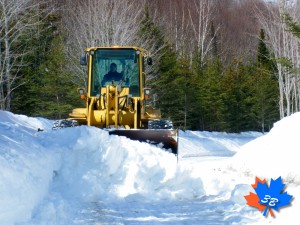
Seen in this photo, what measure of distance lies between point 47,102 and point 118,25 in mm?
7177

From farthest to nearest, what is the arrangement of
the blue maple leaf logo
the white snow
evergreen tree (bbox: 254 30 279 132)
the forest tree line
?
evergreen tree (bbox: 254 30 279 132) < the forest tree line < the white snow < the blue maple leaf logo

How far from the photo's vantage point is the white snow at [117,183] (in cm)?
574

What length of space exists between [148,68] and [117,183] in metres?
19.8

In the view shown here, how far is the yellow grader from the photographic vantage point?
10812 mm

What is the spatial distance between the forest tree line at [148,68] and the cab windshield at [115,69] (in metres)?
10.8

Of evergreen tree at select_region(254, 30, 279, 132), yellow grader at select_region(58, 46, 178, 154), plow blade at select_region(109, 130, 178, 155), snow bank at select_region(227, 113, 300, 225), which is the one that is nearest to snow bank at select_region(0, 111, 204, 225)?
plow blade at select_region(109, 130, 178, 155)

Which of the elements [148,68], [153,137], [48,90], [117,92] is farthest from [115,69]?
[48,90]

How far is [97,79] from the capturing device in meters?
11.8

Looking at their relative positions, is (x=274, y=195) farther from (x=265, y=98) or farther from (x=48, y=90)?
(x=265, y=98)

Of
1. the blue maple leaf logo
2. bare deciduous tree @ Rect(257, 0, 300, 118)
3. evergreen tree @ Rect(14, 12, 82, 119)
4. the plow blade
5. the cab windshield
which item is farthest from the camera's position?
bare deciduous tree @ Rect(257, 0, 300, 118)

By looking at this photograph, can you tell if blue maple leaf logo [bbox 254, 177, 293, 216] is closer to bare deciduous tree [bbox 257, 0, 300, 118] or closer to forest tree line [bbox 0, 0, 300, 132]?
forest tree line [bbox 0, 0, 300, 132]

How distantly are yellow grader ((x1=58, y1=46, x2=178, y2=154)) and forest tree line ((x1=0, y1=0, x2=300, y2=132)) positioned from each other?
35.6 ft

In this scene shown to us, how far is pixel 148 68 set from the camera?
2753cm

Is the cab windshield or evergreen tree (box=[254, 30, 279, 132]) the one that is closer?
the cab windshield
